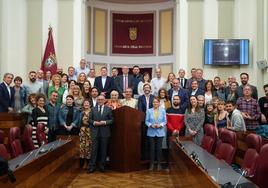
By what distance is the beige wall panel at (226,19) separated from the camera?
33.1 ft

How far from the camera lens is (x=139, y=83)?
7.73 m

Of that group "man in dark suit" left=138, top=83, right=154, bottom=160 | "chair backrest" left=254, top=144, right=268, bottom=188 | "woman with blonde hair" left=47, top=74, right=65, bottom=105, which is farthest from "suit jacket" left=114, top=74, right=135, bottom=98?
"chair backrest" left=254, top=144, right=268, bottom=188

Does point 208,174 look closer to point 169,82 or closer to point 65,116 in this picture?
point 65,116

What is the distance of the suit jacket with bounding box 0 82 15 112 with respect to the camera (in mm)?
6930

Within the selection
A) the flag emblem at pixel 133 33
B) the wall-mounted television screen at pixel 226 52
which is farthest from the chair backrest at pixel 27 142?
the flag emblem at pixel 133 33

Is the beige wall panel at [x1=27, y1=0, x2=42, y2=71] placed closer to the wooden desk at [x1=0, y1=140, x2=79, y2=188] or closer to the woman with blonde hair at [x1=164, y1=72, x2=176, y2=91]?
the woman with blonde hair at [x1=164, y1=72, x2=176, y2=91]

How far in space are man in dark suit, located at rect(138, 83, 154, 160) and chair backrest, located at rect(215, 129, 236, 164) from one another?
254 centimetres

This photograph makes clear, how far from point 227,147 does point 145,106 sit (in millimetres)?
2868

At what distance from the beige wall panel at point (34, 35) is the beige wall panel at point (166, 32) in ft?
11.3

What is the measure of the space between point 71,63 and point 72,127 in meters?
3.69

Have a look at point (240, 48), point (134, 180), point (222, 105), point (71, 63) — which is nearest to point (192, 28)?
point (240, 48)

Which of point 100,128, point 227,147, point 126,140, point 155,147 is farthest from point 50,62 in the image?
point 227,147

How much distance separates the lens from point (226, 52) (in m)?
9.90

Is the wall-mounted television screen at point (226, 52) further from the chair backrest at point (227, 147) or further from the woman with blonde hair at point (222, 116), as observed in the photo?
the chair backrest at point (227, 147)
